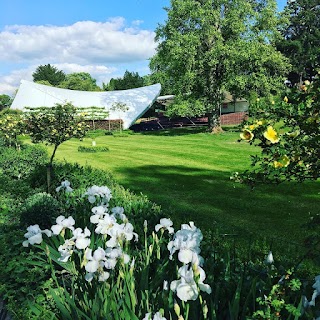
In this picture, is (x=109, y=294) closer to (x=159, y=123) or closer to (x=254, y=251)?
(x=254, y=251)

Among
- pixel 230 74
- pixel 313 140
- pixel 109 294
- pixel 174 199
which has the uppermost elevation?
pixel 230 74

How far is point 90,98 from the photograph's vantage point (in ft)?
138

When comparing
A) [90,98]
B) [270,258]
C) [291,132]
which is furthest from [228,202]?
[90,98]

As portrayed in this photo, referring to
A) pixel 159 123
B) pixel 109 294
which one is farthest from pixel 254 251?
pixel 159 123

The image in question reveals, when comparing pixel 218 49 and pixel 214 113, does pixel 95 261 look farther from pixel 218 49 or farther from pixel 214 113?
pixel 214 113

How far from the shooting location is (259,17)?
24.6 m

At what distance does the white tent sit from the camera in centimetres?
3859

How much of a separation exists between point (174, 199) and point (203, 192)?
0.92 metres

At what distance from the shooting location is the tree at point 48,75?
8262 cm

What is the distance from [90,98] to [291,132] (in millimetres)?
40467

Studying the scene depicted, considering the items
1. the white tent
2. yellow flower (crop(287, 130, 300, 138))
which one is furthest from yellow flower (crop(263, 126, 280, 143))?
the white tent

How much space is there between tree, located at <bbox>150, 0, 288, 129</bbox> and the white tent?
1298 cm

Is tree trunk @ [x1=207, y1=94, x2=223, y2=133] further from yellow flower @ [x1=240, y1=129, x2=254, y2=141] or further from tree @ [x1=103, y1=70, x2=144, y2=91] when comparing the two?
tree @ [x1=103, y1=70, x2=144, y2=91]

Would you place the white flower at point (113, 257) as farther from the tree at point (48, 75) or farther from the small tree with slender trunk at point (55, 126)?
the tree at point (48, 75)
